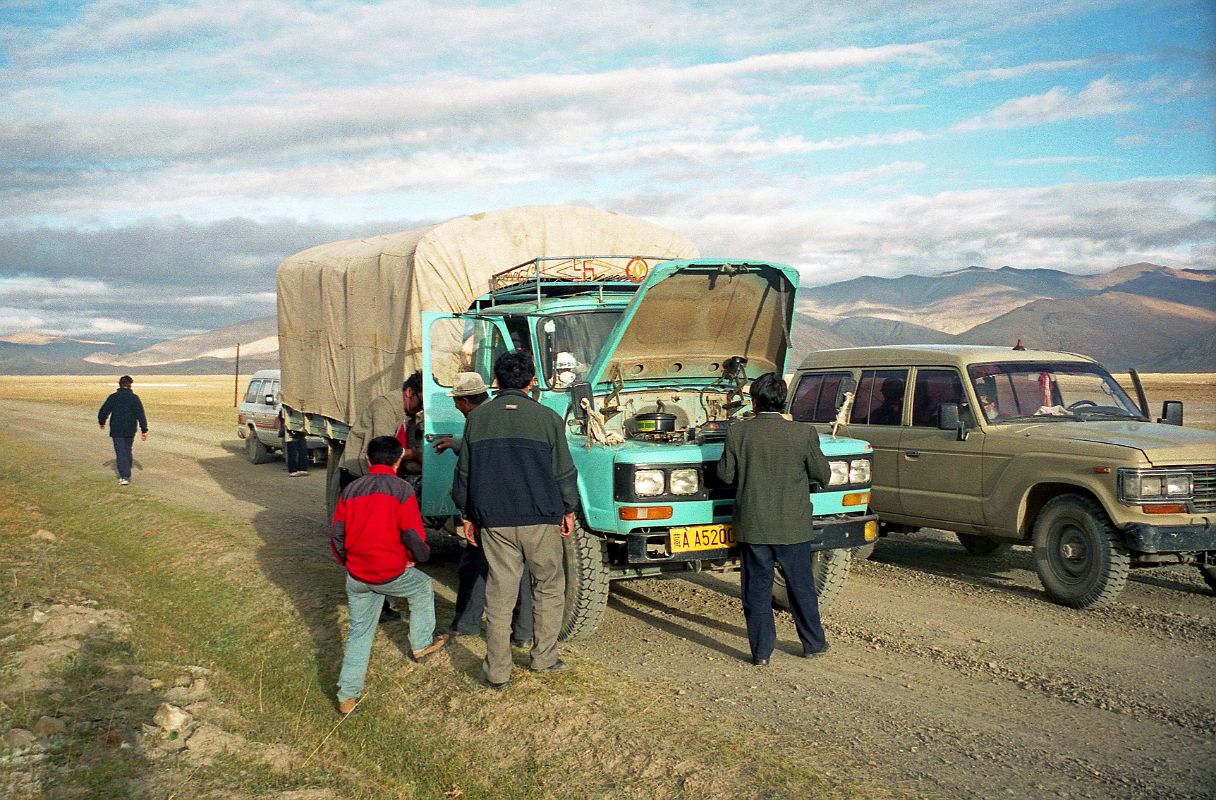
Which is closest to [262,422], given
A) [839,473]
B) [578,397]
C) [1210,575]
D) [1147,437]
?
[578,397]

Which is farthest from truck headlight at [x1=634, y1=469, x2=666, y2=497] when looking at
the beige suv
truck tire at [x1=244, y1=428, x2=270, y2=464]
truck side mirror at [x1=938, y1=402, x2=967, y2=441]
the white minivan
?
truck tire at [x1=244, y1=428, x2=270, y2=464]

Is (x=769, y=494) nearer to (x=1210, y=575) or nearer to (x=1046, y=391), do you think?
(x=1046, y=391)

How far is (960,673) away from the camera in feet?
21.0

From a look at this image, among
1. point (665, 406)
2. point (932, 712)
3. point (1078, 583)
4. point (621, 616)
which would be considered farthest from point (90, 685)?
point (1078, 583)

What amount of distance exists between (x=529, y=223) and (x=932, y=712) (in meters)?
6.59

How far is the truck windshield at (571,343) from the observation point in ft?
25.8

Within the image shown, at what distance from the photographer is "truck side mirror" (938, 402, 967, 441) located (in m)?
8.98

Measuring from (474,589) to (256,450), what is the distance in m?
15.3

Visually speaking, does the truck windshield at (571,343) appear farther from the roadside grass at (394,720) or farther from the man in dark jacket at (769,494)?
the roadside grass at (394,720)

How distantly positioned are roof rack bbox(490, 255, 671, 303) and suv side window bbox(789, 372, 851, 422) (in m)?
2.51

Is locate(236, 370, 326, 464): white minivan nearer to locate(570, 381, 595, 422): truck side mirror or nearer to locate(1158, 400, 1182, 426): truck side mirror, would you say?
locate(570, 381, 595, 422): truck side mirror

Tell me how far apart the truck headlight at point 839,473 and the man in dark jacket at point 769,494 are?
0.59 meters

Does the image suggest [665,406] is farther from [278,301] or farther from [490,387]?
[278,301]

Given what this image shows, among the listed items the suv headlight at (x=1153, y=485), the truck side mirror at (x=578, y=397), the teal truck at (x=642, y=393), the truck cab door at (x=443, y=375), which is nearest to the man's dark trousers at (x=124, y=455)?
the teal truck at (x=642, y=393)
